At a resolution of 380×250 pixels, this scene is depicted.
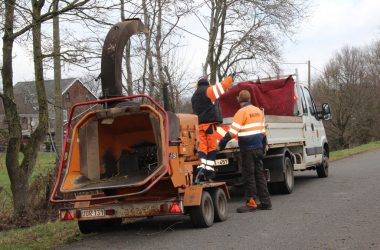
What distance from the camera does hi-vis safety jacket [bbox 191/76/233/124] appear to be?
28.7ft

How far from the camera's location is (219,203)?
26.4ft

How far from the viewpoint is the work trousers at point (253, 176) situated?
8.83 meters

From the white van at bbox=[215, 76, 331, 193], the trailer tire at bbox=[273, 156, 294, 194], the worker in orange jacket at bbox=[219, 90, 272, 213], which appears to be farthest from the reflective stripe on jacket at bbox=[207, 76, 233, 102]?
the trailer tire at bbox=[273, 156, 294, 194]

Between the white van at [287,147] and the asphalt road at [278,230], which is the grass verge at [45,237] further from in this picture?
the white van at [287,147]

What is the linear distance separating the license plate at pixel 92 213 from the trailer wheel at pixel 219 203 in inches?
70.4

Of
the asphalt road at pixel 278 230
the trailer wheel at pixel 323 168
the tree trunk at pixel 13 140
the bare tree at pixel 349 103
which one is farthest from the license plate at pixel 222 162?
the bare tree at pixel 349 103

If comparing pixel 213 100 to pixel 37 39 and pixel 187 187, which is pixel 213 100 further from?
pixel 37 39

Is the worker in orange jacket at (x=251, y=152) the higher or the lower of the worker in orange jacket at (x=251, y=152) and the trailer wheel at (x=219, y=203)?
the higher

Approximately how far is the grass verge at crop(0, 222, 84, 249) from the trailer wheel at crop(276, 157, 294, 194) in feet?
14.6

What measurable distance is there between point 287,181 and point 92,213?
500 centimetres

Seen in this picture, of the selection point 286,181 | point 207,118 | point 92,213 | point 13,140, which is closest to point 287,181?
point 286,181

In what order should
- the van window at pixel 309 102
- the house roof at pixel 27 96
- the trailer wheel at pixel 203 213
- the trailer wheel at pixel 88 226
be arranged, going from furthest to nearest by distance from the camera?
the house roof at pixel 27 96 → the van window at pixel 309 102 → the trailer wheel at pixel 88 226 → the trailer wheel at pixel 203 213

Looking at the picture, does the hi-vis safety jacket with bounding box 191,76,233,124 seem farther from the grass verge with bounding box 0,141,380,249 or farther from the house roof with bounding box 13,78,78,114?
the house roof with bounding box 13,78,78,114

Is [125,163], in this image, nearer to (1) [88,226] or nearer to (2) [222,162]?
(1) [88,226]
